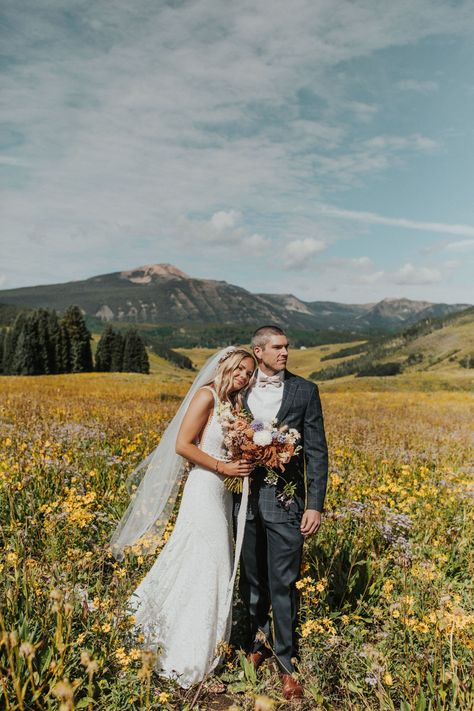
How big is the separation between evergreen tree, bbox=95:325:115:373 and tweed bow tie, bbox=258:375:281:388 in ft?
288

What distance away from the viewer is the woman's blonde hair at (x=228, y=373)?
414cm

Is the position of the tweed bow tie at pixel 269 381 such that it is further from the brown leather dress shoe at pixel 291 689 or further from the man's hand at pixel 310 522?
the brown leather dress shoe at pixel 291 689

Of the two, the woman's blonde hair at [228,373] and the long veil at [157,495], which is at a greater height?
the woman's blonde hair at [228,373]

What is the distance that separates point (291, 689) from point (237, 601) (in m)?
1.46

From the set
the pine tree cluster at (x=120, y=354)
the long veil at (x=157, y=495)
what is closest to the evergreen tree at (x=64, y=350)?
the pine tree cluster at (x=120, y=354)

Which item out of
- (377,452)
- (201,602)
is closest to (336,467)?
(377,452)

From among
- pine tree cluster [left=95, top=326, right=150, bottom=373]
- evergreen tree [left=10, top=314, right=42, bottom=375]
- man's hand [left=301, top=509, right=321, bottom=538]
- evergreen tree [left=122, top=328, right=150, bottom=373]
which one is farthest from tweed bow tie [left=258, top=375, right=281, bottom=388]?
evergreen tree [left=122, top=328, right=150, bottom=373]

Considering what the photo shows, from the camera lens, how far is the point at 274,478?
12.8 feet

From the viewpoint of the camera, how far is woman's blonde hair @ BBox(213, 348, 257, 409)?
4.14 meters

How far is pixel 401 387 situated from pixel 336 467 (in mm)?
37756

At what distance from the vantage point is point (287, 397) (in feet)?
13.6

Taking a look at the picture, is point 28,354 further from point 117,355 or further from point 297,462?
point 297,462

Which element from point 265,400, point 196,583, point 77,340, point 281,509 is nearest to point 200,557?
point 196,583

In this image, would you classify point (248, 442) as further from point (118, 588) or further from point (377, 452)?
point (377, 452)
